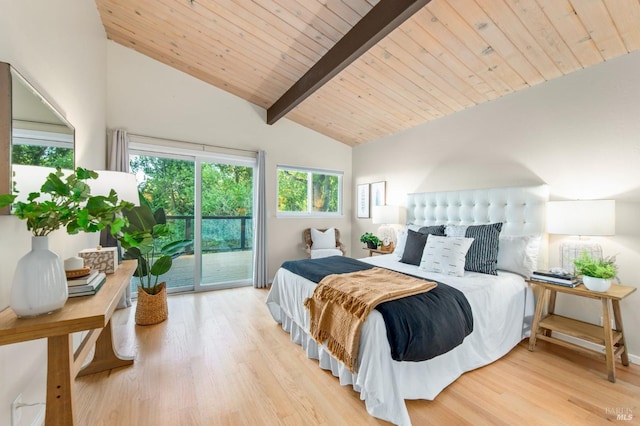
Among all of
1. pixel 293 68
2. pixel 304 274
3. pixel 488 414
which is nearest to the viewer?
pixel 488 414

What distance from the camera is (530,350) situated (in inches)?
91.5

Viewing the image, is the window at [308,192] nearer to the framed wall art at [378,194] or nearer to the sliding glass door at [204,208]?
the sliding glass door at [204,208]

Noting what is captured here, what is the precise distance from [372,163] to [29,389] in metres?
4.51

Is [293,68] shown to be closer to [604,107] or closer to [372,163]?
[372,163]

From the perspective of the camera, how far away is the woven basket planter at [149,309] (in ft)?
9.18

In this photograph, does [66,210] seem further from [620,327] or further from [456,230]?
[620,327]

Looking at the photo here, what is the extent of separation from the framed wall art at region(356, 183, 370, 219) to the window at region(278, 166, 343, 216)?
38 cm

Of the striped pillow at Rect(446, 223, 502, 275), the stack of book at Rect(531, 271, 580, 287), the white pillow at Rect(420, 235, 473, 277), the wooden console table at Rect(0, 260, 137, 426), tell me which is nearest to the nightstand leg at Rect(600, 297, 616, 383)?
the stack of book at Rect(531, 271, 580, 287)

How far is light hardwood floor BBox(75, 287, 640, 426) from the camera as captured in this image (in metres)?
1.57

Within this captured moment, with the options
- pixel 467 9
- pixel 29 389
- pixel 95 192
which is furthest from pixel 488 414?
pixel 95 192

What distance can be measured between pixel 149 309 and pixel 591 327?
4.14 meters

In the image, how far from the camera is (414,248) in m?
2.90

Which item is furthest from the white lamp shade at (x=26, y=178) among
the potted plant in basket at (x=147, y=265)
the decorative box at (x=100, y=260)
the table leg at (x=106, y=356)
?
the potted plant in basket at (x=147, y=265)

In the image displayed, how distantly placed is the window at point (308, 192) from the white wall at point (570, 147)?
201 centimetres
